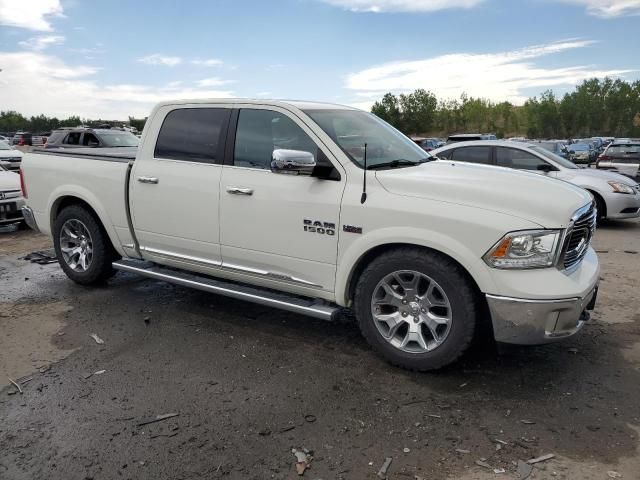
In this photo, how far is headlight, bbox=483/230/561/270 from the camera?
3367mm

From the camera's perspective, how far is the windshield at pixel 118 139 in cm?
1325

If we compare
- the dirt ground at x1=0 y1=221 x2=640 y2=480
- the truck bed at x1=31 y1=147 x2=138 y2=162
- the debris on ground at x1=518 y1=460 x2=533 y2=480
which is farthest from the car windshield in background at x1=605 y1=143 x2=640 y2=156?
the debris on ground at x1=518 y1=460 x2=533 y2=480

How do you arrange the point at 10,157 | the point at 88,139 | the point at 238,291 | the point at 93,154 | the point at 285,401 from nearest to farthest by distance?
the point at 285,401 < the point at 238,291 < the point at 93,154 < the point at 88,139 < the point at 10,157

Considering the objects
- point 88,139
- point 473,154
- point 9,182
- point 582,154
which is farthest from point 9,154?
point 582,154

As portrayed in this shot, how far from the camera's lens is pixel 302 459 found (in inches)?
114

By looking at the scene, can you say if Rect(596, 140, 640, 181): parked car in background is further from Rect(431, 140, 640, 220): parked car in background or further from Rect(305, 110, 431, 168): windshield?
Rect(305, 110, 431, 168): windshield

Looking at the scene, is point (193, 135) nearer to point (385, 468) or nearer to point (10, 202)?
point (385, 468)

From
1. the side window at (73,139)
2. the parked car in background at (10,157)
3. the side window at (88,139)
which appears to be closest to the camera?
the side window at (88,139)

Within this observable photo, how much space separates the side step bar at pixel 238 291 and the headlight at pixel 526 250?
126cm

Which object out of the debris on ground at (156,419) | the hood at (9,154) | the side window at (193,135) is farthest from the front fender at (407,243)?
the hood at (9,154)

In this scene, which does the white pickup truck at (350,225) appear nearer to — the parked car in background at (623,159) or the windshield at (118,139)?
the windshield at (118,139)

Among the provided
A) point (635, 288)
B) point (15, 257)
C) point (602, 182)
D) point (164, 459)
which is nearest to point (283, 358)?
point (164, 459)

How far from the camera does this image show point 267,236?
429cm

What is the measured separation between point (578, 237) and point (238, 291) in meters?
2.60
